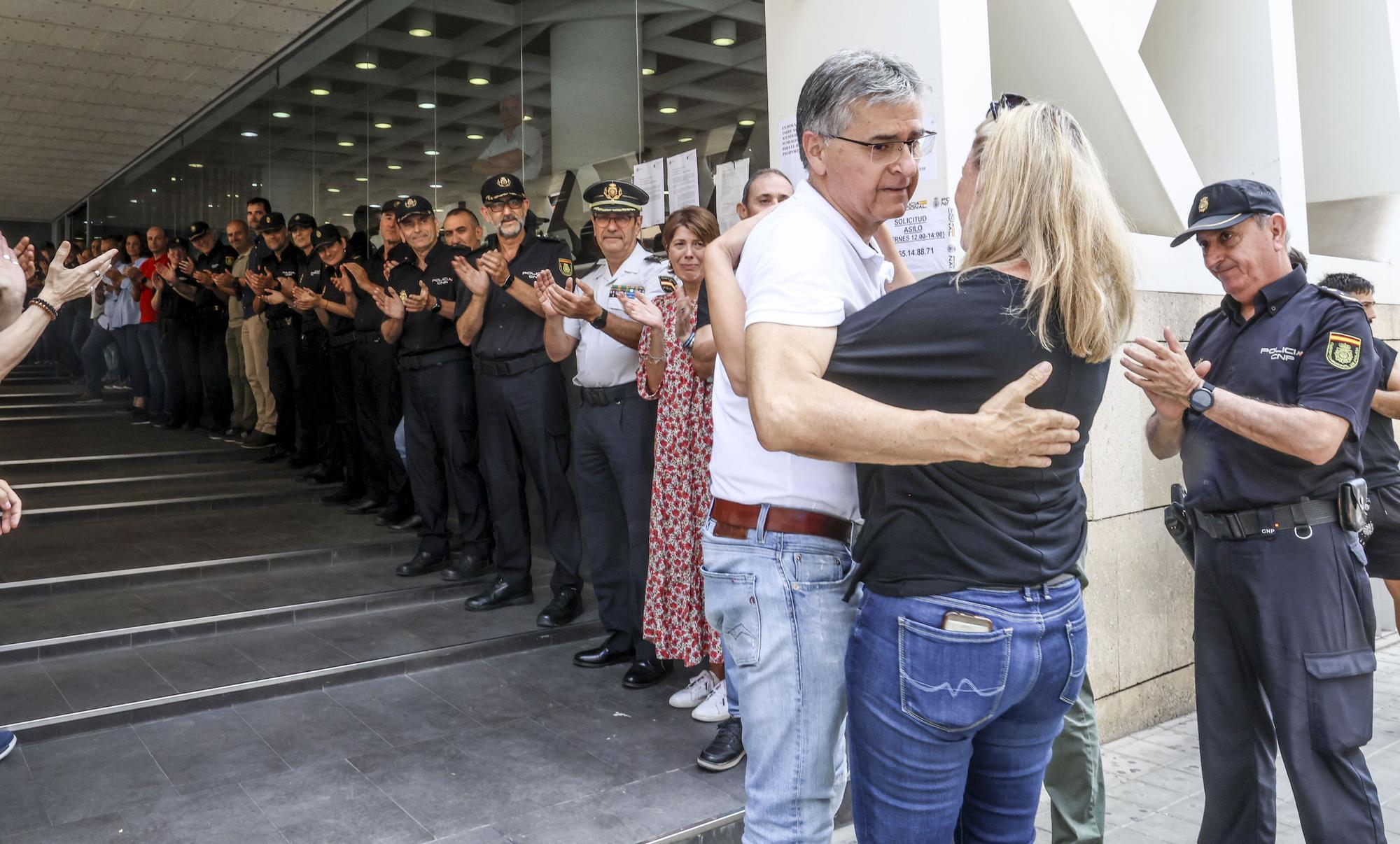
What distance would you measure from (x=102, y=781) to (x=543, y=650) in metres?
1.80

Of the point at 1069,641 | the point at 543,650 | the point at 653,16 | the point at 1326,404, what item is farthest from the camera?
the point at 653,16

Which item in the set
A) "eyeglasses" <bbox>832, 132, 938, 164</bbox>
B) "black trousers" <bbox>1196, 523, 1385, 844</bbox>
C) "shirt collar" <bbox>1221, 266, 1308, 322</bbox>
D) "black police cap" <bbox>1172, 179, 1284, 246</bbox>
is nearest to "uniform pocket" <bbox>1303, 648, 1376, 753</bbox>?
"black trousers" <bbox>1196, 523, 1385, 844</bbox>

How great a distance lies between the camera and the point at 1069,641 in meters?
1.48

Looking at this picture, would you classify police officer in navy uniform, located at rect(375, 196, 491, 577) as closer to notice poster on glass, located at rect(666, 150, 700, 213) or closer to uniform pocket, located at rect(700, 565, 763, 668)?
notice poster on glass, located at rect(666, 150, 700, 213)

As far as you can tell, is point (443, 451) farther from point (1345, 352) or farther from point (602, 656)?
point (1345, 352)

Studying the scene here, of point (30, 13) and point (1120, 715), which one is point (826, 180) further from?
point (30, 13)

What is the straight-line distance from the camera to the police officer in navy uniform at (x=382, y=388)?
19.9 ft

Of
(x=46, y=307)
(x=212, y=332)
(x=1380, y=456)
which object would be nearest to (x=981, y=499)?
(x=46, y=307)

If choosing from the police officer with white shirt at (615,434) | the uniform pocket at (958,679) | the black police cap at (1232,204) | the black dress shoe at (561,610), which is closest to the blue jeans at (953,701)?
the uniform pocket at (958,679)

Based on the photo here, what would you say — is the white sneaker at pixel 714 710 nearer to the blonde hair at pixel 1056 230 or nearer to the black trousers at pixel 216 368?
the blonde hair at pixel 1056 230

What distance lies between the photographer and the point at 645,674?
13.2 feet

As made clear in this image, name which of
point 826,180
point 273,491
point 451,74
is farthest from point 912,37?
point 273,491

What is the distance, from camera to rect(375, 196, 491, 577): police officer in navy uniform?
5219 mm

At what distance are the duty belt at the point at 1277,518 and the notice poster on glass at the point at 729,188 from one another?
2.78 m
